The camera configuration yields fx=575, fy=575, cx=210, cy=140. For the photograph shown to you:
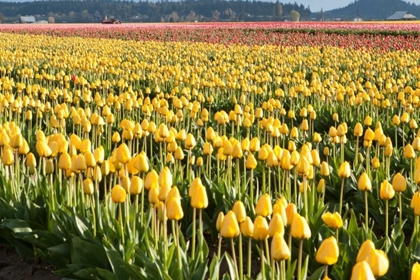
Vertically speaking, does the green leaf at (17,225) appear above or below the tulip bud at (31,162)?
below

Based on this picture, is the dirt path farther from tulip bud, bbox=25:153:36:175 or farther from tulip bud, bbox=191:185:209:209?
tulip bud, bbox=191:185:209:209

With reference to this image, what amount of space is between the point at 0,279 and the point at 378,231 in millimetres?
2654

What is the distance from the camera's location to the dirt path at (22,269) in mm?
3637

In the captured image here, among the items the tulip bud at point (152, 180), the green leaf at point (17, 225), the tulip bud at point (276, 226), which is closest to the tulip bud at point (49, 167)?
the green leaf at point (17, 225)

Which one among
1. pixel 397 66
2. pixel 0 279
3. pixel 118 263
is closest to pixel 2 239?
pixel 0 279

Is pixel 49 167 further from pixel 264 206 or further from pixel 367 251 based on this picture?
pixel 367 251

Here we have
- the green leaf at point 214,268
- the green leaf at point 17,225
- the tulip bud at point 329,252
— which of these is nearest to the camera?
the tulip bud at point 329,252

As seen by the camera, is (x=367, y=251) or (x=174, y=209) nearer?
(x=367, y=251)

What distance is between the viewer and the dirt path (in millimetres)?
3637

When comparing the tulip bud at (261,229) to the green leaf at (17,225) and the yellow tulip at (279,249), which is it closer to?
the yellow tulip at (279,249)

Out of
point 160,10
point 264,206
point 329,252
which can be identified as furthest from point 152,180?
point 160,10

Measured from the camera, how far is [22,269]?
3746mm

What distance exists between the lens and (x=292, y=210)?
229 centimetres

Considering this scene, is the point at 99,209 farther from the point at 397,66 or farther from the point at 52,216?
the point at 397,66
